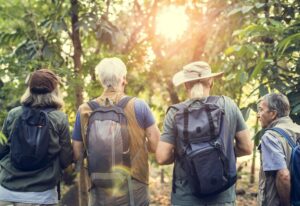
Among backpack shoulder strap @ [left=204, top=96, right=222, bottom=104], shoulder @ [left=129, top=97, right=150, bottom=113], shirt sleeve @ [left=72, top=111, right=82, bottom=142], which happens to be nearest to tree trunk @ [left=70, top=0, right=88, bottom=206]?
shirt sleeve @ [left=72, top=111, right=82, bottom=142]

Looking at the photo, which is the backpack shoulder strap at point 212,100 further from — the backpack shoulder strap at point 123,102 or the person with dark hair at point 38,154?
the person with dark hair at point 38,154

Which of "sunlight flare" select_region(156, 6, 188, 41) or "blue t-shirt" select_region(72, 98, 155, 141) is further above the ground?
"sunlight flare" select_region(156, 6, 188, 41)

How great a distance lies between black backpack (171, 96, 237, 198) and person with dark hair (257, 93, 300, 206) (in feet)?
0.93

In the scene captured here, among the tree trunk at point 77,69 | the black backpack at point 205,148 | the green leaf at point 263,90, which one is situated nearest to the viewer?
the black backpack at point 205,148

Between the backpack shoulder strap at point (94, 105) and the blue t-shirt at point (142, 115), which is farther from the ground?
the backpack shoulder strap at point (94, 105)

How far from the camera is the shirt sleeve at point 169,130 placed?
11.9 feet

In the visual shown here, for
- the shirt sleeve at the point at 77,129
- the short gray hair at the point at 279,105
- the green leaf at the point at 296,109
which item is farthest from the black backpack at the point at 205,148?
the green leaf at the point at 296,109

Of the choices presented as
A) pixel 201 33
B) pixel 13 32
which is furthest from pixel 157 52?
pixel 13 32

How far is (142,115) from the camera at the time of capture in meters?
3.66

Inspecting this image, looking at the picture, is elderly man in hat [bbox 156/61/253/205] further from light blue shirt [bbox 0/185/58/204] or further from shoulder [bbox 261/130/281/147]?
light blue shirt [bbox 0/185/58/204]

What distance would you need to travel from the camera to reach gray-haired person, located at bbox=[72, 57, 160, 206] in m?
3.62

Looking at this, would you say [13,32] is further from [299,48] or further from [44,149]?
[299,48]

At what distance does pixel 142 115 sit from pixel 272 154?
3.49 feet

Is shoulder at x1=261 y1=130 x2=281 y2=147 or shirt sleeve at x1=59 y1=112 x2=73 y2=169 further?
shirt sleeve at x1=59 y1=112 x2=73 y2=169
